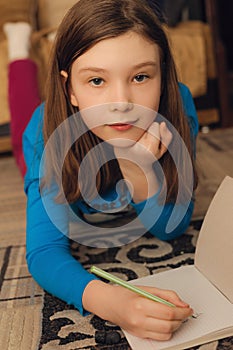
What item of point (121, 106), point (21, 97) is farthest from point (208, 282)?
point (21, 97)

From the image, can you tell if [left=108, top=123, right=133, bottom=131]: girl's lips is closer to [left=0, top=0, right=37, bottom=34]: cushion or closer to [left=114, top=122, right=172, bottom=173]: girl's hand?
[left=114, top=122, right=172, bottom=173]: girl's hand

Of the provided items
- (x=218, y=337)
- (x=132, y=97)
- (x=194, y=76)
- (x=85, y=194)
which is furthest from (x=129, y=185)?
(x=194, y=76)

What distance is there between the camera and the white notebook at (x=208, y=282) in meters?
0.67

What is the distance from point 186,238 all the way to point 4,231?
1.40 feet

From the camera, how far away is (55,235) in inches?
35.0

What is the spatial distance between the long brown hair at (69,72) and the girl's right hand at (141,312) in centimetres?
29

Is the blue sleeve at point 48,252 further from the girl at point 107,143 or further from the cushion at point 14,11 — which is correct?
the cushion at point 14,11

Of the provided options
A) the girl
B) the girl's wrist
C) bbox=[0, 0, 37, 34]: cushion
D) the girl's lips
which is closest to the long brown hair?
the girl

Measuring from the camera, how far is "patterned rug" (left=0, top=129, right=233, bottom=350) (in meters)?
0.72

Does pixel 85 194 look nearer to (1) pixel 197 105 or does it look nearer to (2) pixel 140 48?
(2) pixel 140 48

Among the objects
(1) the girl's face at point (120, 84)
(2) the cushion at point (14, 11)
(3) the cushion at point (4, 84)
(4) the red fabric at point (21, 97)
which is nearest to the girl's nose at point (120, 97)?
(1) the girl's face at point (120, 84)

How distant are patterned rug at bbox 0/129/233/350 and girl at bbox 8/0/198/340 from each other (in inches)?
1.1

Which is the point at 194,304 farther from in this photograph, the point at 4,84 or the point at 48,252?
the point at 4,84

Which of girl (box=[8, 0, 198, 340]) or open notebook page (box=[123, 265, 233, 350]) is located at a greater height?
girl (box=[8, 0, 198, 340])
